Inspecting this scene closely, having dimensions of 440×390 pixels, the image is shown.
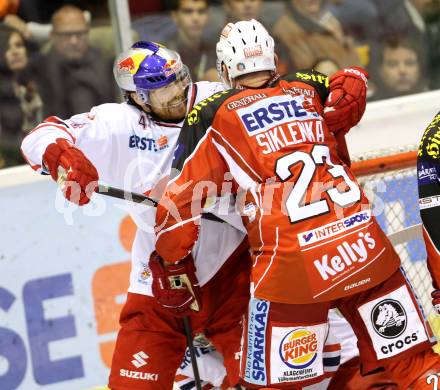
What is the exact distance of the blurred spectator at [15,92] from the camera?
456 cm

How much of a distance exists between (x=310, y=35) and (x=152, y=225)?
2087mm

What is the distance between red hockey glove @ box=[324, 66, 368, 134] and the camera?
3.07 m

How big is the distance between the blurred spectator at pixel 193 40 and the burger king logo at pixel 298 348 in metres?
2.26

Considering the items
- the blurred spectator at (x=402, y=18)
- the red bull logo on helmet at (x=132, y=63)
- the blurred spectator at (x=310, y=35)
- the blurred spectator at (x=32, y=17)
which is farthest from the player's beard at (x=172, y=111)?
the blurred spectator at (x=402, y=18)

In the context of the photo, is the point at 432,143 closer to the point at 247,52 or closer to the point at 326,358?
the point at 247,52

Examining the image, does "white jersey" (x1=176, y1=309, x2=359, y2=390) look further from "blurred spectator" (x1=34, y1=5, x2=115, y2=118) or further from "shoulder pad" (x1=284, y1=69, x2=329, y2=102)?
"blurred spectator" (x1=34, y1=5, x2=115, y2=118)

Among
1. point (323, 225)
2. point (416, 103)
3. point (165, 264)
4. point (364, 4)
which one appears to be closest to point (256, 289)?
point (323, 225)

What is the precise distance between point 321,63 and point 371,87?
0.93ft

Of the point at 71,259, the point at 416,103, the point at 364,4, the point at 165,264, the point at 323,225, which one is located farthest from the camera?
the point at 364,4

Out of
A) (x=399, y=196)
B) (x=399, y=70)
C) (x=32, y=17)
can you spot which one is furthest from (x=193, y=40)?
(x=399, y=196)

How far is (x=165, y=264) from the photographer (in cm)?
329

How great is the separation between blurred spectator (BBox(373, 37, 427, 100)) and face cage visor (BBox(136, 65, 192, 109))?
1.99 metres

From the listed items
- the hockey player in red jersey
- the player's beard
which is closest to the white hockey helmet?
the hockey player in red jersey

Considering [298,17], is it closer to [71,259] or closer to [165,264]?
[71,259]
